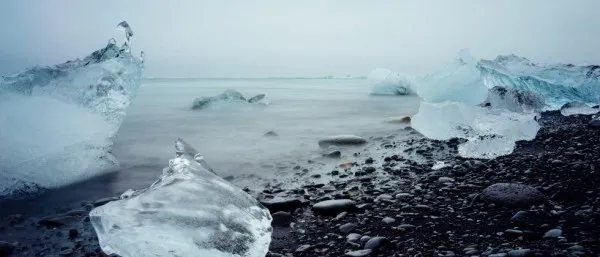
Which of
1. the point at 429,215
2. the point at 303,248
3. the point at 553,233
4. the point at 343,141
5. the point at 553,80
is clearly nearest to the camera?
the point at 553,233

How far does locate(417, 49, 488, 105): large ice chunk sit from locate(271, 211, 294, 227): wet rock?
6.64m

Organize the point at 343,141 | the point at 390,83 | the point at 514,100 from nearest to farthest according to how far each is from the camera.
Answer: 1. the point at 343,141
2. the point at 514,100
3. the point at 390,83

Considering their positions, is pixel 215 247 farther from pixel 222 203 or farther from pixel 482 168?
pixel 482 168

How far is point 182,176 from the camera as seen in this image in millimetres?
2834

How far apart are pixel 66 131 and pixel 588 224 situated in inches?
Answer: 189

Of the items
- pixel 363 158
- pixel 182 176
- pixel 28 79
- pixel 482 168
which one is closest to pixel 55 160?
pixel 28 79

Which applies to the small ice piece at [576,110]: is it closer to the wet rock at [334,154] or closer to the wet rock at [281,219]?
the wet rock at [334,154]

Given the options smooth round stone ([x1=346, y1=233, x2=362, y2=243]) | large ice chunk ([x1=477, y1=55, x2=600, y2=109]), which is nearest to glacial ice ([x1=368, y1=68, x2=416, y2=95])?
large ice chunk ([x1=477, y1=55, x2=600, y2=109])

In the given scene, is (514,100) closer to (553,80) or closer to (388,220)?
(553,80)

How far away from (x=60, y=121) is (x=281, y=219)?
9.95ft

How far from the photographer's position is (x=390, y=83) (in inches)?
659

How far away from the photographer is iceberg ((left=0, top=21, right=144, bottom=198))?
149 inches

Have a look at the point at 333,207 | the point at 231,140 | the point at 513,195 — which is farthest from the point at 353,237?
the point at 231,140

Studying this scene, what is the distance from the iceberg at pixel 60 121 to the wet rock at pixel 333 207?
108 inches
